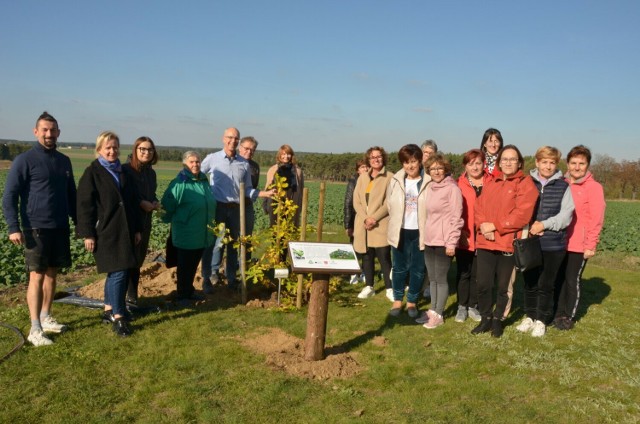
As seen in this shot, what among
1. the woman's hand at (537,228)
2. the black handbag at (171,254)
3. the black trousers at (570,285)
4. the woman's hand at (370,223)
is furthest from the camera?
the woman's hand at (370,223)

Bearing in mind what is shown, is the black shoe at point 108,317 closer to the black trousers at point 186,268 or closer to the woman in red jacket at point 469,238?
the black trousers at point 186,268

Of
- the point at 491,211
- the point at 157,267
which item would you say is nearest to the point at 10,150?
the point at 157,267

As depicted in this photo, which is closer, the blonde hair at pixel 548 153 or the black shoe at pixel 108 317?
the blonde hair at pixel 548 153

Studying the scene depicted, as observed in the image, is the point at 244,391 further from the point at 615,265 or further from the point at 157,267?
the point at 615,265

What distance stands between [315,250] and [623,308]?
18.5 ft

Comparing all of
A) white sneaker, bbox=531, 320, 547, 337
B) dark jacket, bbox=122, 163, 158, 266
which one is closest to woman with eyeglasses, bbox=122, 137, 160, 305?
dark jacket, bbox=122, 163, 158, 266

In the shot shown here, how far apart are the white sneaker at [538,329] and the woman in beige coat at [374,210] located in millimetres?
2064

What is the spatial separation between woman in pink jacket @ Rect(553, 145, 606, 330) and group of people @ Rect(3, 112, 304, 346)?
15.9 feet

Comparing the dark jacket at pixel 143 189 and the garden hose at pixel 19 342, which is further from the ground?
the dark jacket at pixel 143 189

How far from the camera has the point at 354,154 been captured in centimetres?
7862

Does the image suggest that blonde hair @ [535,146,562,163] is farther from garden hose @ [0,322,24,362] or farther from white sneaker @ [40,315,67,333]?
garden hose @ [0,322,24,362]

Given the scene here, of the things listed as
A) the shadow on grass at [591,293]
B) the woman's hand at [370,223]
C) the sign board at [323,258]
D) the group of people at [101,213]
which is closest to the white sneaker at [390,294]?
the woman's hand at [370,223]

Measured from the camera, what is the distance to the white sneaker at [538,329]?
18.3 feet

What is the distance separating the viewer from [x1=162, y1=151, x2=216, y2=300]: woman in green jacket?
6004mm
